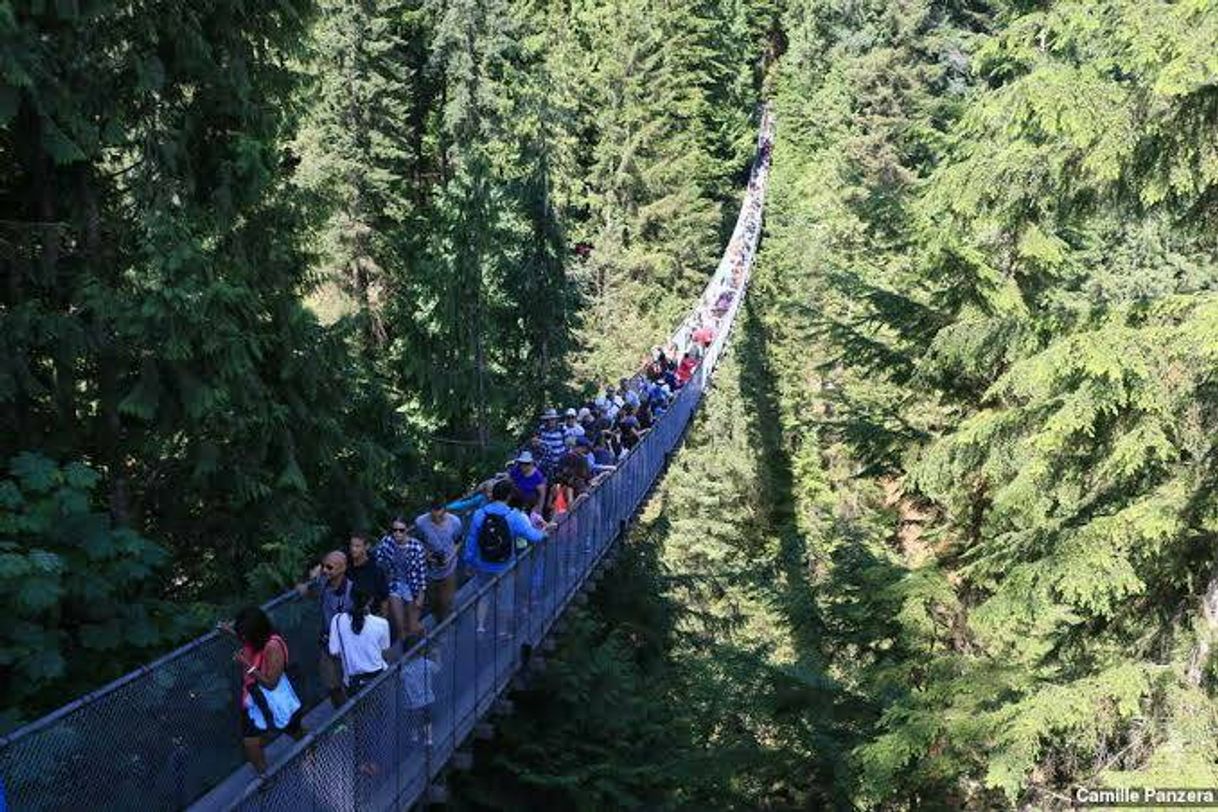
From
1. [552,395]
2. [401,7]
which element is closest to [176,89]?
[552,395]

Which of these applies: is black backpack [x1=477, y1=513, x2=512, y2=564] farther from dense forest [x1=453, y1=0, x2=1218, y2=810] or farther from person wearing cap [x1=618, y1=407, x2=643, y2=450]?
person wearing cap [x1=618, y1=407, x2=643, y2=450]

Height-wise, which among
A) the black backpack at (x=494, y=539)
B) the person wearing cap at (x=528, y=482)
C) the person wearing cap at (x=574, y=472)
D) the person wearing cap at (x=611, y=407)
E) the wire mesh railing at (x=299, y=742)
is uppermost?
the person wearing cap at (x=611, y=407)

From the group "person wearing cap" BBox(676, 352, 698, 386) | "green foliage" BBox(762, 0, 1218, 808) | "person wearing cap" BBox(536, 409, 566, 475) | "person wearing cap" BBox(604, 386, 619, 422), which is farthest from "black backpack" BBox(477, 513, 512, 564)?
"person wearing cap" BBox(676, 352, 698, 386)

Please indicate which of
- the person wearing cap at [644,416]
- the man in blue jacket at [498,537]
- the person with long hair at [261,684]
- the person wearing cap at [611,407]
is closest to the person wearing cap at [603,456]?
the person wearing cap at [611,407]

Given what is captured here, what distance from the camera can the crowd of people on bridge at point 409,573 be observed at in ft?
14.0

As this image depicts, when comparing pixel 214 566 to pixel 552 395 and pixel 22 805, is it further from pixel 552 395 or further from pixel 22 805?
pixel 552 395

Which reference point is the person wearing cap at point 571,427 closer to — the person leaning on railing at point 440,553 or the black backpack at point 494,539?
the black backpack at point 494,539

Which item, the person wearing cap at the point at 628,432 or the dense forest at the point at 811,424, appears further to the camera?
the person wearing cap at the point at 628,432

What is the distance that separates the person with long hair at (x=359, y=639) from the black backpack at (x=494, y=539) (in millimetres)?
1459

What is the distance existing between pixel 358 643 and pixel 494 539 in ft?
5.28

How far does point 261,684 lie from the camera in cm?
420

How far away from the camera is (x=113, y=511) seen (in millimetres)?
5777

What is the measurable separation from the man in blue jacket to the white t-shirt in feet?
4.49

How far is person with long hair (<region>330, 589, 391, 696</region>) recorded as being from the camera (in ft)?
15.9
